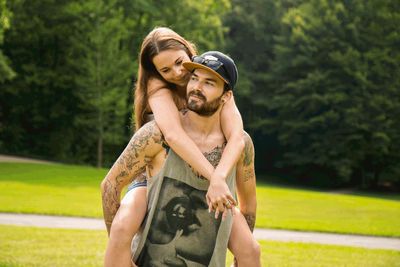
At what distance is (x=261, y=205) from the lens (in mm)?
18953

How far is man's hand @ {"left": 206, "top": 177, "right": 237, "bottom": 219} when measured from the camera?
3.88 metres

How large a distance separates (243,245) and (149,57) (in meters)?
1.56

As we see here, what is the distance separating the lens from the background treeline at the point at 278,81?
3781cm

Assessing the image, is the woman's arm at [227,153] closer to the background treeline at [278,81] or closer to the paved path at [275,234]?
the paved path at [275,234]

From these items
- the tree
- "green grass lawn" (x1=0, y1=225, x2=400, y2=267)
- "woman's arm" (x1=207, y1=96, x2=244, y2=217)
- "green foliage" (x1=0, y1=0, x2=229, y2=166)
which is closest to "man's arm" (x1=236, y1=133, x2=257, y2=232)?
"woman's arm" (x1=207, y1=96, x2=244, y2=217)

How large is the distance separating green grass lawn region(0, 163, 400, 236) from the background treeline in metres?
10.6

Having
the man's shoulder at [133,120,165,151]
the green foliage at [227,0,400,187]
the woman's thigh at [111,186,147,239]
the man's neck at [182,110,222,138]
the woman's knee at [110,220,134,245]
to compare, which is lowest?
the green foliage at [227,0,400,187]

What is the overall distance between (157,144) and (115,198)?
475 millimetres

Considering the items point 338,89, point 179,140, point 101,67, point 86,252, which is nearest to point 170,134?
point 179,140

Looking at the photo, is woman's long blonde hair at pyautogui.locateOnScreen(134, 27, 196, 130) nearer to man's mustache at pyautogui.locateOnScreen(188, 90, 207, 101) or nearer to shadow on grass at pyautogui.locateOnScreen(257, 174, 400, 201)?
man's mustache at pyautogui.locateOnScreen(188, 90, 207, 101)

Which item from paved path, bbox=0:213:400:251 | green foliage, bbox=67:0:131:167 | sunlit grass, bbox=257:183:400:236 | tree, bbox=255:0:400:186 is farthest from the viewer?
tree, bbox=255:0:400:186

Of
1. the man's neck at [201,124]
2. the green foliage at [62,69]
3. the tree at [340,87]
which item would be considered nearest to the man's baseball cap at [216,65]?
the man's neck at [201,124]

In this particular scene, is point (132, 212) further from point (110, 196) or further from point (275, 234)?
point (275, 234)

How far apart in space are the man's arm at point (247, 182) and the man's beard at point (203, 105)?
1.08 feet
